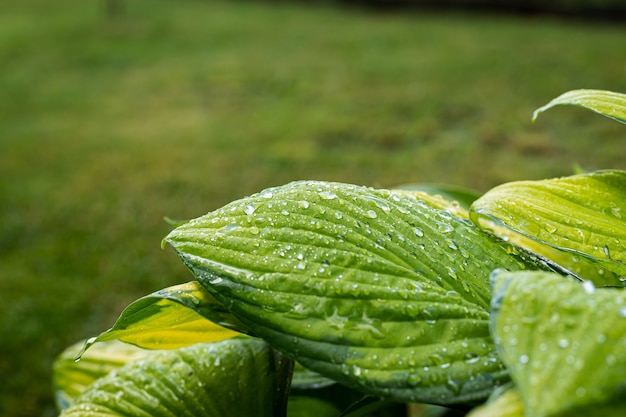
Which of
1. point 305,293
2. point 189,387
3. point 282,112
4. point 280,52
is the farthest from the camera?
point 280,52

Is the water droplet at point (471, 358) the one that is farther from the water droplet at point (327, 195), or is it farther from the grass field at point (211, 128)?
the grass field at point (211, 128)

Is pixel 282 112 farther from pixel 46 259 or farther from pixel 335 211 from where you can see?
pixel 335 211

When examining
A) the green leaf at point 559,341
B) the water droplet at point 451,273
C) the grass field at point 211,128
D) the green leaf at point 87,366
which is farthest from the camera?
the grass field at point 211,128

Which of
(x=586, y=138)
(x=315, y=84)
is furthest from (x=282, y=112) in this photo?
(x=586, y=138)

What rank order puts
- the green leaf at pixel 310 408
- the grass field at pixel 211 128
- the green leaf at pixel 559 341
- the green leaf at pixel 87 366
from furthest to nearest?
the grass field at pixel 211 128
the green leaf at pixel 87 366
the green leaf at pixel 310 408
the green leaf at pixel 559 341

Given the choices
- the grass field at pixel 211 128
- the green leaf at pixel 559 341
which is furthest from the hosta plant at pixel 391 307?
the grass field at pixel 211 128

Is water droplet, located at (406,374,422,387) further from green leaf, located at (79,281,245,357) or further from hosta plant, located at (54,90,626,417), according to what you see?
green leaf, located at (79,281,245,357)

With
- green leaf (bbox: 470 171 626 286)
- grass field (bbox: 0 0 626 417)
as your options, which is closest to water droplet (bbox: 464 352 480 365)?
green leaf (bbox: 470 171 626 286)
